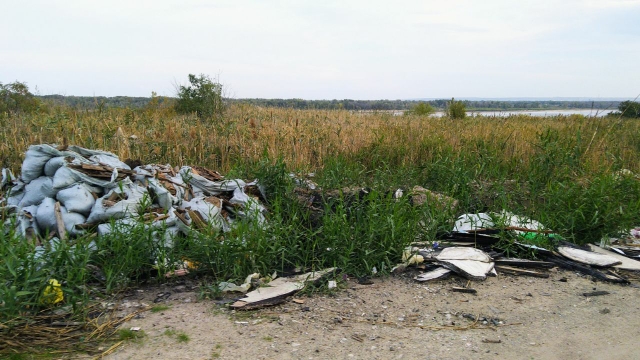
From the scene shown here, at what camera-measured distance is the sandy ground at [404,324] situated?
9.31 ft

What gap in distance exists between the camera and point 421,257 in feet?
13.8

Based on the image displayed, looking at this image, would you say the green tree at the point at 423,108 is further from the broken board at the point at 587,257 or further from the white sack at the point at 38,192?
the white sack at the point at 38,192

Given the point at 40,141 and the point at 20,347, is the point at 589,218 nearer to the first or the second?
the point at 20,347

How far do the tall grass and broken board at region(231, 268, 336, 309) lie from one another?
0.65 feet

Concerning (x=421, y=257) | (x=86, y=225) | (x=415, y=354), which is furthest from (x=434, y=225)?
(x=86, y=225)

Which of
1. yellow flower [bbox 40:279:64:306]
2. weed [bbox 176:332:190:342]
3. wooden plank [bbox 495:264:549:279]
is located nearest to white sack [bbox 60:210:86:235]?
yellow flower [bbox 40:279:64:306]

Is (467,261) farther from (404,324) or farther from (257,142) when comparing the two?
(257,142)

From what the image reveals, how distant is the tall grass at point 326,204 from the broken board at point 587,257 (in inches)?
14.7

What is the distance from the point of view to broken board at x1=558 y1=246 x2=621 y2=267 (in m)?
4.32

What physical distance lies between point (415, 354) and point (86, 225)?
299 centimetres

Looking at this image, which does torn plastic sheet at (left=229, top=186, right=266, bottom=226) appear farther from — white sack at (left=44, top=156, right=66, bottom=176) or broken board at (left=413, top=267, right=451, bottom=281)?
white sack at (left=44, top=156, right=66, bottom=176)

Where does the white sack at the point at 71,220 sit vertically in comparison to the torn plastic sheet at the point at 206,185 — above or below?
below

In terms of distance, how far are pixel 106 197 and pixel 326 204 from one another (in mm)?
2043

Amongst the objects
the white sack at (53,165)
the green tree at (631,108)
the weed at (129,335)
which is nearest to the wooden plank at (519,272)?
the weed at (129,335)
